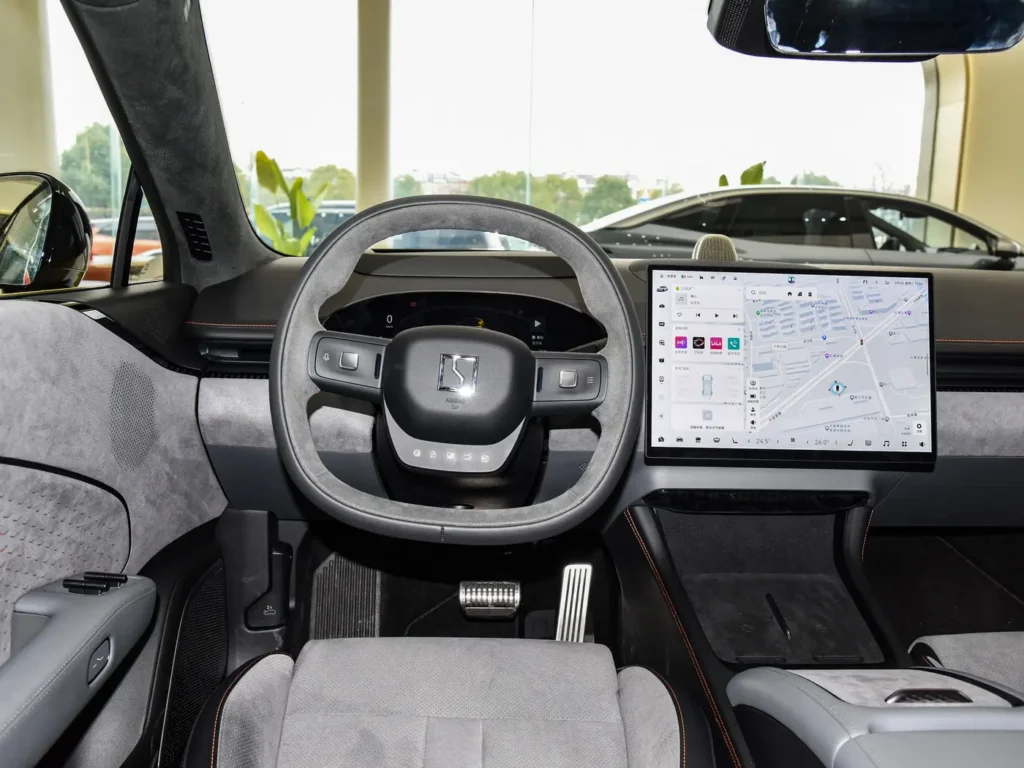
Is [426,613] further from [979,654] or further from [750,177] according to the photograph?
[750,177]

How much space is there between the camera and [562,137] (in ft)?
18.2

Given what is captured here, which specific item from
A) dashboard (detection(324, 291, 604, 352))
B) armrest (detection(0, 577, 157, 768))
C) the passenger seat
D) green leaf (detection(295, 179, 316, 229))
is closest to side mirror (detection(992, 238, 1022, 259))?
the passenger seat

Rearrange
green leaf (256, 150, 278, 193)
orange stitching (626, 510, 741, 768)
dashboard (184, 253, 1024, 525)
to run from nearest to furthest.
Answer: orange stitching (626, 510, 741, 768), dashboard (184, 253, 1024, 525), green leaf (256, 150, 278, 193)

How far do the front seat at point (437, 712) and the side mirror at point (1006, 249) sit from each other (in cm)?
185

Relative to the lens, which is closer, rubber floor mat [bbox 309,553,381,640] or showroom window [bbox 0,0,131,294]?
showroom window [bbox 0,0,131,294]

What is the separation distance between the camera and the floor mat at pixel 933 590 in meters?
2.41

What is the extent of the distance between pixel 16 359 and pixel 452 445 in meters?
0.68

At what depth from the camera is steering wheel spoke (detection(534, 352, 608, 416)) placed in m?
1.30

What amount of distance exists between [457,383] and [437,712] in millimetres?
503

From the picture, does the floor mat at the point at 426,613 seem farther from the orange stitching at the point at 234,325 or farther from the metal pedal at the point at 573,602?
the orange stitching at the point at 234,325

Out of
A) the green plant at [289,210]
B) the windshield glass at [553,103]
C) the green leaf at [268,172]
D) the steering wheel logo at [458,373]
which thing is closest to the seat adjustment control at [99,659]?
the steering wheel logo at [458,373]

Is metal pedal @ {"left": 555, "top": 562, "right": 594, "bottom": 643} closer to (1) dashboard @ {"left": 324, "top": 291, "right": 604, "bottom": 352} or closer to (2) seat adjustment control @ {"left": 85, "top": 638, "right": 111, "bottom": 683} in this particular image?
(1) dashboard @ {"left": 324, "top": 291, "right": 604, "bottom": 352}

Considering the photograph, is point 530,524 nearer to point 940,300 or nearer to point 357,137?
point 940,300

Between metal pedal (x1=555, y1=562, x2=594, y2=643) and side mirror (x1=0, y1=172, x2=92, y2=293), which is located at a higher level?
side mirror (x1=0, y1=172, x2=92, y2=293)
